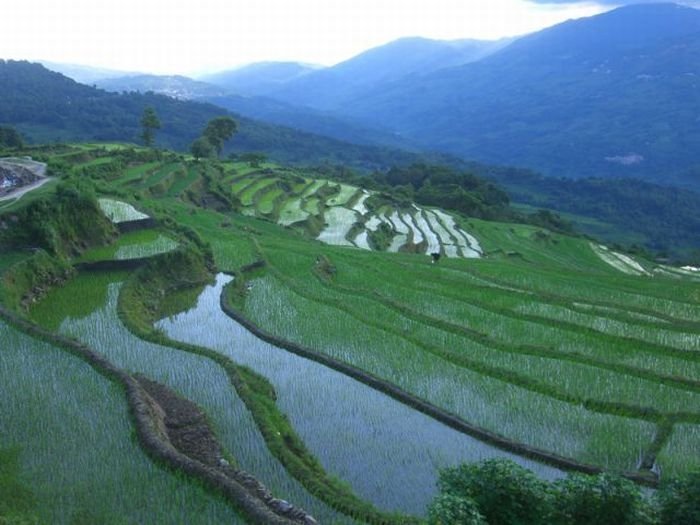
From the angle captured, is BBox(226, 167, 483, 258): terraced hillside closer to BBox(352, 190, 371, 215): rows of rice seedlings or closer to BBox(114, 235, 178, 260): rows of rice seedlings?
BBox(352, 190, 371, 215): rows of rice seedlings

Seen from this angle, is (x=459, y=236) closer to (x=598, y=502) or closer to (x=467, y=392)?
(x=467, y=392)

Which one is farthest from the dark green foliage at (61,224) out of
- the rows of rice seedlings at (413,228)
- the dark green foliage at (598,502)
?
the rows of rice seedlings at (413,228)

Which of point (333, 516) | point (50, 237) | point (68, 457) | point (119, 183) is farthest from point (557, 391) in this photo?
point (119, 183)

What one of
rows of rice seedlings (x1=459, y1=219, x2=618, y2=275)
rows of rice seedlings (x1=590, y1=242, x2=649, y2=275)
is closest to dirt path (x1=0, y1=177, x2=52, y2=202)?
rows of rice seedlings (x1=459, y1=219, x2=618, y2=275)

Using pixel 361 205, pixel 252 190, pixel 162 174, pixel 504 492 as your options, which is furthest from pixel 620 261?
pixel 504 492

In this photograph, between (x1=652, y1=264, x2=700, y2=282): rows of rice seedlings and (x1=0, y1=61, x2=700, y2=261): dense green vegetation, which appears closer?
(x1=652, y1=264, x2=700, y2=282): rows of rice seedlings

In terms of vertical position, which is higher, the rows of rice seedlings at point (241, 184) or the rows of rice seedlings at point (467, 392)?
the rows of rice seedlings at point (241, 184)

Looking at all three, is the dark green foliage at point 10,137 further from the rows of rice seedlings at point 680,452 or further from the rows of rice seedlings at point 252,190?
the rows of rice seedlings at point 680,452
